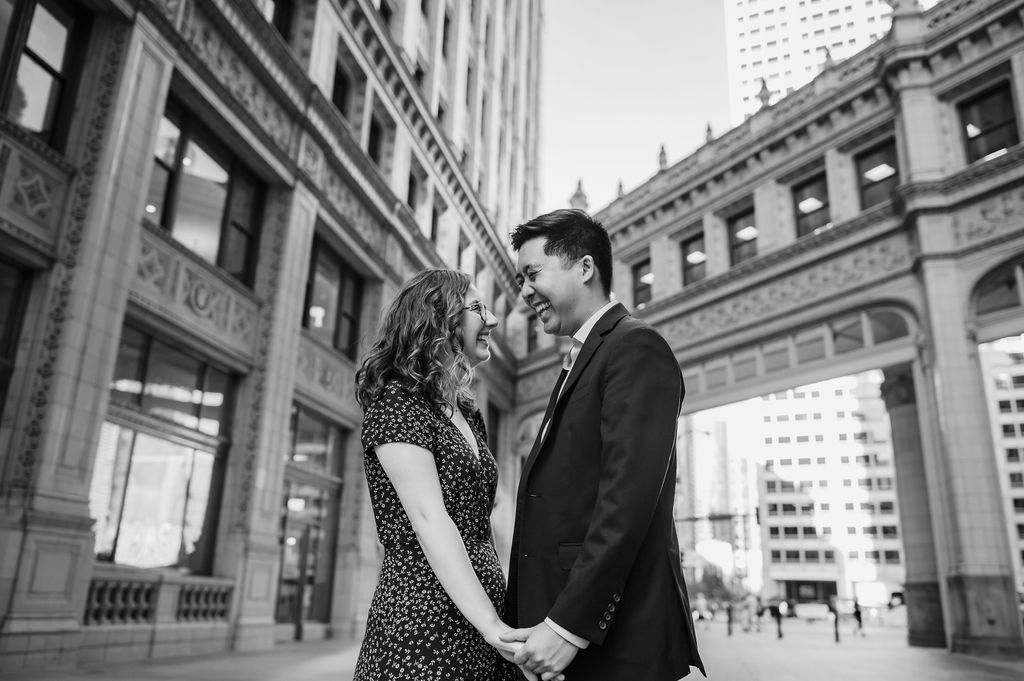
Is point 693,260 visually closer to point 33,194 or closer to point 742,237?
point 742,237

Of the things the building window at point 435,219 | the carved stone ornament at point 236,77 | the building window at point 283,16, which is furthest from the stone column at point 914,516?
the building window at point 283,16

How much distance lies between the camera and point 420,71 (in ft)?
72.2

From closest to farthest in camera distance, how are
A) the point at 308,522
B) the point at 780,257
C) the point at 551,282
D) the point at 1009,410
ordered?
the point at 551,282
the point at 308,522
the point at 780,257
the point at 1009,410

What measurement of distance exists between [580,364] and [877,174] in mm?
20443

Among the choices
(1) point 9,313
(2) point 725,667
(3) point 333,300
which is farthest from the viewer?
(3) point 333,300

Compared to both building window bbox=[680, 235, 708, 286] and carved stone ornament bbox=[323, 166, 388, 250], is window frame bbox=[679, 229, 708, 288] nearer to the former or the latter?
building window bbox=[680, 235, 708, 286]

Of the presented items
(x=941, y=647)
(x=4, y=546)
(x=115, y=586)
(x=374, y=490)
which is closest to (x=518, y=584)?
(x=374, y=490)

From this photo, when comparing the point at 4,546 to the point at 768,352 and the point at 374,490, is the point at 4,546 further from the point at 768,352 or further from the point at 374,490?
the point at 768,352

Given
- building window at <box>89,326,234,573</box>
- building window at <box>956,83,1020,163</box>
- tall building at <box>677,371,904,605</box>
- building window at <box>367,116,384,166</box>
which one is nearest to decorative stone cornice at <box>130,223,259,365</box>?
building window at <box>89,326,234,573</box>

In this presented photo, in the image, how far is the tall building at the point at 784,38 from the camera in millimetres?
25359

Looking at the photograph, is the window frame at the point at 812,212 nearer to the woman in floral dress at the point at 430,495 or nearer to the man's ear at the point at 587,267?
the man's ear at the point at 587,267

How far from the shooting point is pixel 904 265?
17.8 meters

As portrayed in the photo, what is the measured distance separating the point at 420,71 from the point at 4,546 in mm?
17894

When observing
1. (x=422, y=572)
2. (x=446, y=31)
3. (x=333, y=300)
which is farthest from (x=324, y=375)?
(x=446, y=31)
